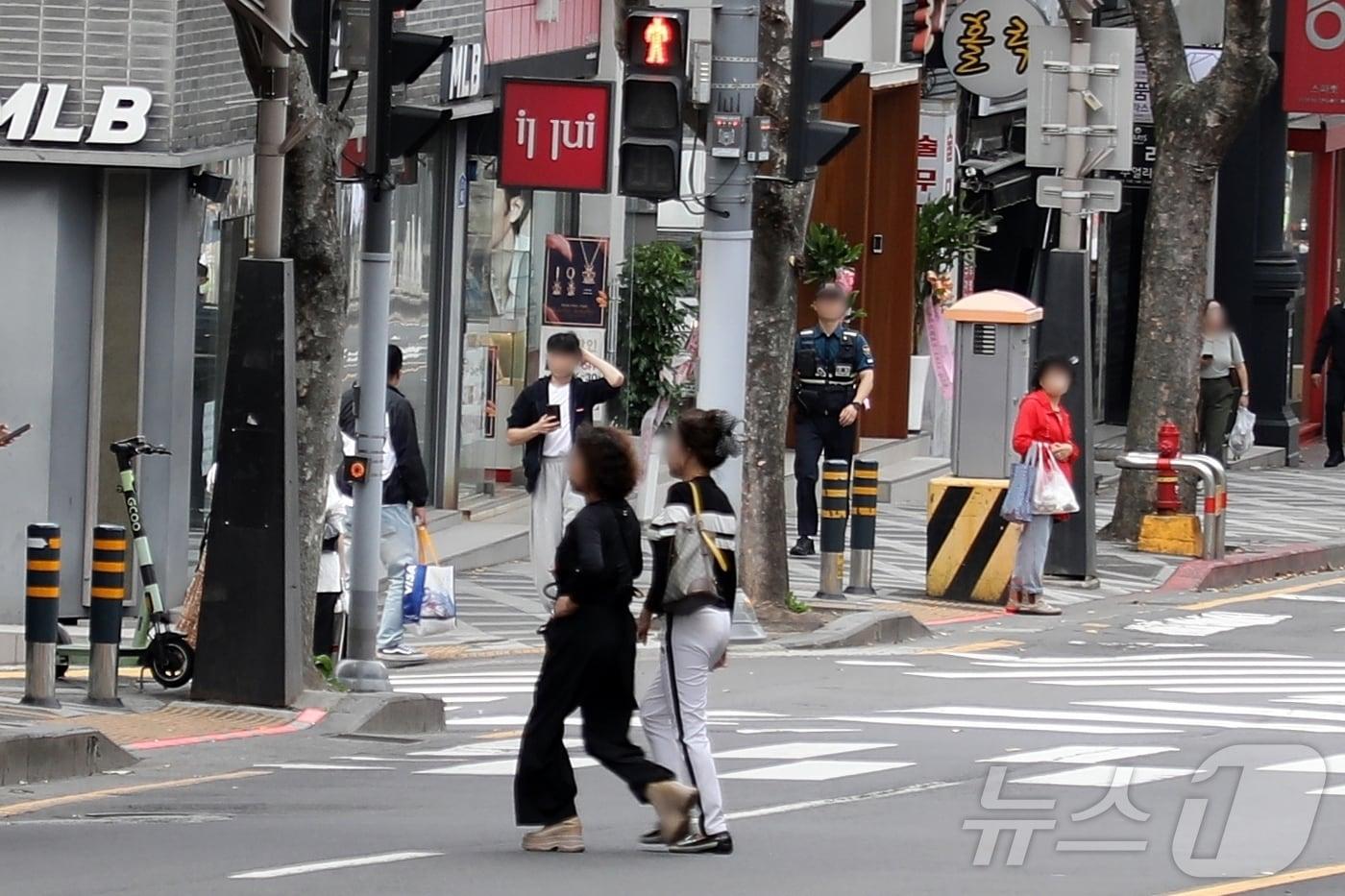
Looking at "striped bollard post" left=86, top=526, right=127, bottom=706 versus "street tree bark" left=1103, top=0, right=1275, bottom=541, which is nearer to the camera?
"striped bollard post" left=86, top=526, right=127, bottom=706

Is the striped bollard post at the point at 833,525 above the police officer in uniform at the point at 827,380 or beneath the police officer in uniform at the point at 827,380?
beneath

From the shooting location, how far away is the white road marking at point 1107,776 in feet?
36.1

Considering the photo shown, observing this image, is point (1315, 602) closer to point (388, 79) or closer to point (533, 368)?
point (533, 368)

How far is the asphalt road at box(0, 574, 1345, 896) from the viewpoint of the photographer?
876 cm

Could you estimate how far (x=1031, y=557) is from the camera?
18.6 metres

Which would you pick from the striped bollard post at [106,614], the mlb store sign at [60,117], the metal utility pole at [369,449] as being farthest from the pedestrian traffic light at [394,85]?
the mlb store sign at [60,117]

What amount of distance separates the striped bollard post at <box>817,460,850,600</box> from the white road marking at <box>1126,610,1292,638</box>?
2.00 m

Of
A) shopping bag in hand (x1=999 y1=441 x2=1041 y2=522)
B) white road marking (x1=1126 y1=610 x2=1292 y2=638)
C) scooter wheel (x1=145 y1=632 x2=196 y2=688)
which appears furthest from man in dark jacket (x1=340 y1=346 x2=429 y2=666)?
white road marking (x1=1126 y1=610 x2=1292 y2=638)

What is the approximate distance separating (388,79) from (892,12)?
16.3 metres

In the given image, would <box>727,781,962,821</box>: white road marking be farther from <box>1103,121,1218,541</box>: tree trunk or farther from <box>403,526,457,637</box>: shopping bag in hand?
<box>1103,121,1218,541</box>: tree trunk

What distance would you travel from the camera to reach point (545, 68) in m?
22.9

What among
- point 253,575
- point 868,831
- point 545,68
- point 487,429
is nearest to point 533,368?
point 487,429

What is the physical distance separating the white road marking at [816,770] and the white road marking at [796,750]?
212 mm

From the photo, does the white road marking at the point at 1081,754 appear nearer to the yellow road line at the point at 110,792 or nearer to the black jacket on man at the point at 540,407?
the yellow road line at the point at 110,792
